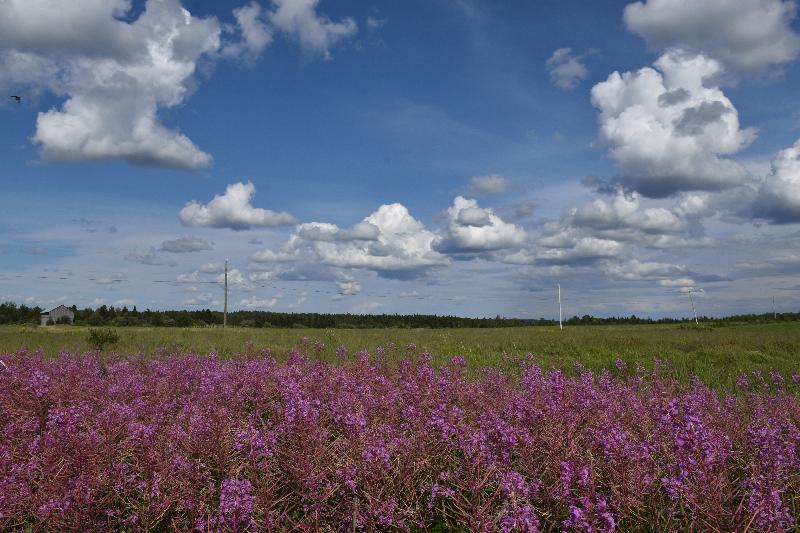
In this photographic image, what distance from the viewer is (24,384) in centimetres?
738

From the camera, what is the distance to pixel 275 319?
11644 centimetres

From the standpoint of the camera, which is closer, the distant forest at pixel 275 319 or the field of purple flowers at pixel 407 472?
the field of purple flowers at pixel 407 472

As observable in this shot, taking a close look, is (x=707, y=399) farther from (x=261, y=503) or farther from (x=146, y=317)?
(x=146, y=317)

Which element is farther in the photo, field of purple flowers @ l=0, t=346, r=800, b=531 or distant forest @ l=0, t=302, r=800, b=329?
distant forest @ l=0, t=302, r=800, b=329

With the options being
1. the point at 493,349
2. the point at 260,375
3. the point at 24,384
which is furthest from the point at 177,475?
the point at 493,349

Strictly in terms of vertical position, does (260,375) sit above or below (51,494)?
above

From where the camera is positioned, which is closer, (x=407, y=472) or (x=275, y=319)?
(x=407, y=472)

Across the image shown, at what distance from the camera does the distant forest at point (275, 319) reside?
8875cm

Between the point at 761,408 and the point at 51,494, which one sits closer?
the point at 51,494

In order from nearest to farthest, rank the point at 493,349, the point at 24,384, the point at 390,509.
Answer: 1. the point at 390,509
2. the point at 24,384
3. the point at 493,349

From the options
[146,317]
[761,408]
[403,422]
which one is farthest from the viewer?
[146,317]

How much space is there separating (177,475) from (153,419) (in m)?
1.80

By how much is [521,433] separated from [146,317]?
98662mm

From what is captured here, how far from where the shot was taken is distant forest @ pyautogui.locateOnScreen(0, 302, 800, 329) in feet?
291
